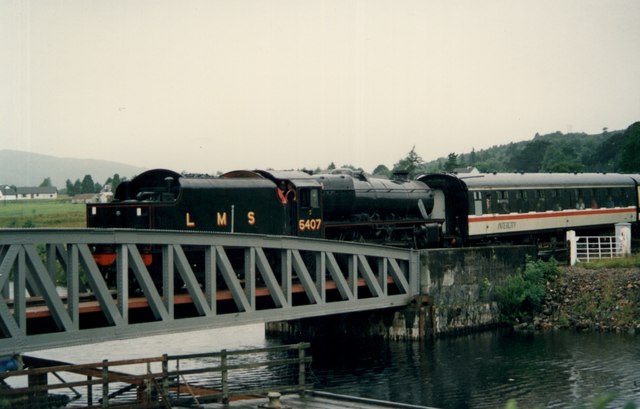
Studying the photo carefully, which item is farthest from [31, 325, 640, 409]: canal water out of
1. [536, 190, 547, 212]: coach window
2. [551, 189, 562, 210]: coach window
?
[551, 189, 562, 210]: coach window

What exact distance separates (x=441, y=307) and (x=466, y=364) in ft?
17.8

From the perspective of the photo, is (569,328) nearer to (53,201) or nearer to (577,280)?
(577,280)

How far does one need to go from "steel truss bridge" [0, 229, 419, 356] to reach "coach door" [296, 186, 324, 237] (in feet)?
3.91

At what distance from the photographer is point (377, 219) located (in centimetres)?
3762

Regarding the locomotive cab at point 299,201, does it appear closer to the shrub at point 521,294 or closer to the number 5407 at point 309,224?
the number 5407 at point 309,224

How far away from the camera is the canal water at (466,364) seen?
26672 mm

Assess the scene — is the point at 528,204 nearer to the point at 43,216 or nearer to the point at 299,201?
the point at 299,201

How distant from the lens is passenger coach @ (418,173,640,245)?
42.8 metres

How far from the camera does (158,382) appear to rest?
2011cm

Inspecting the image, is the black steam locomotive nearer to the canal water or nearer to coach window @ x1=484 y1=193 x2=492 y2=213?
coach window @ x1=484 y1=193 x2=492 y2=213

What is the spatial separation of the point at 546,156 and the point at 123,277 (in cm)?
13454

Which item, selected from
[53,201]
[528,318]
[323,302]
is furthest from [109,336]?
[53,201]

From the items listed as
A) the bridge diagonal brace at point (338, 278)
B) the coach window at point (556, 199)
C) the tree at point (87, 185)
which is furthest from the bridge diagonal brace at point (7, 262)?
the tree at point (87, 185)

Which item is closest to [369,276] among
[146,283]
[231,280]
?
[231,280]
